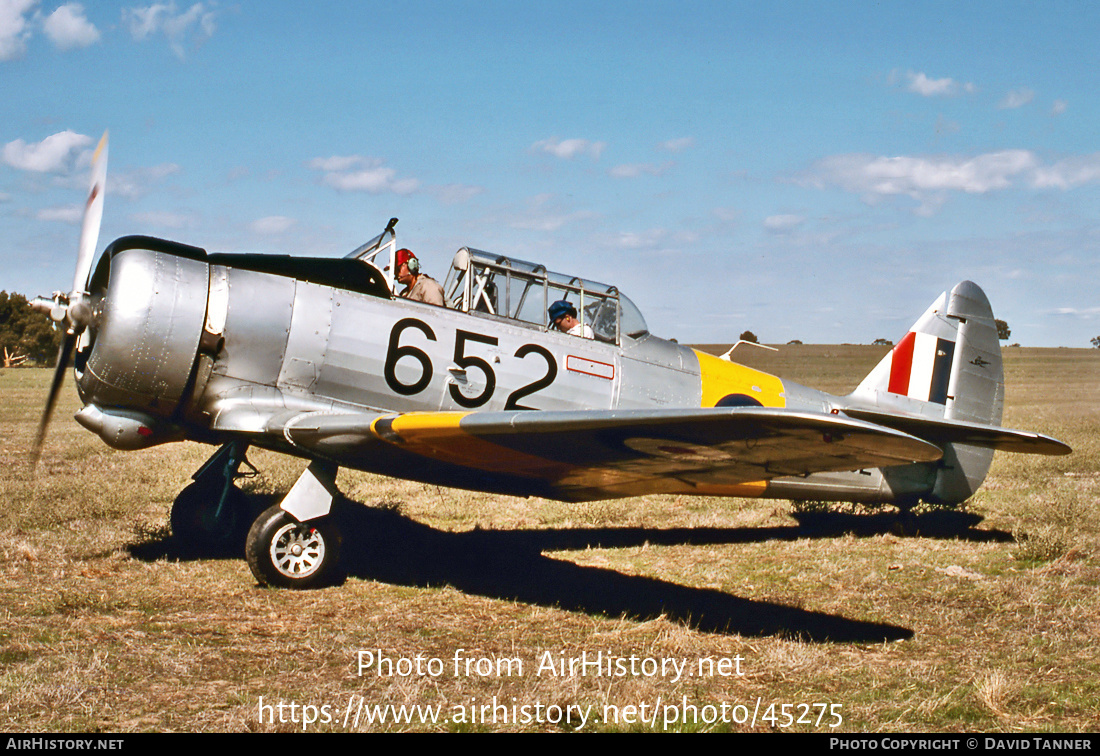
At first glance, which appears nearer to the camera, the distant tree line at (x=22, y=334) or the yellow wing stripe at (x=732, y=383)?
the yellow wing stripe at (x=732, y=383)

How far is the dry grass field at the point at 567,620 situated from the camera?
3717mm

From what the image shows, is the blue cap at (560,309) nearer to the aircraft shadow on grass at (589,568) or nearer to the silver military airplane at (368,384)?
the silver military airplane at (368,384)

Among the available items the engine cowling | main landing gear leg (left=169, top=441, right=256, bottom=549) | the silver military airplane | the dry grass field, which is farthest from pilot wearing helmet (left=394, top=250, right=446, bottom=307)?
the dry grass field

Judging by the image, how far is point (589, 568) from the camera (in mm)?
6883

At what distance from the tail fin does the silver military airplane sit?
1.09 m

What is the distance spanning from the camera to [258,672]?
4.16 m

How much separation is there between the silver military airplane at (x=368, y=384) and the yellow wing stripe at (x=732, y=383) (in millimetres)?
23

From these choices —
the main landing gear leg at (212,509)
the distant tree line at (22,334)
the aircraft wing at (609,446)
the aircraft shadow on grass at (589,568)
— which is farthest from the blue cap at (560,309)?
the distant tree line at (22,334)

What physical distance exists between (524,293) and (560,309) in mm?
356

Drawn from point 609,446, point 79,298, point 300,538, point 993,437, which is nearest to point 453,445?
point 609,446

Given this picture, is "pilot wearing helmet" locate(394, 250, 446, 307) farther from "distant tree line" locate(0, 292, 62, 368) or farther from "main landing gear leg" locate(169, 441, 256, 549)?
"distant tree line" locate(0, 292, 62, 368)
